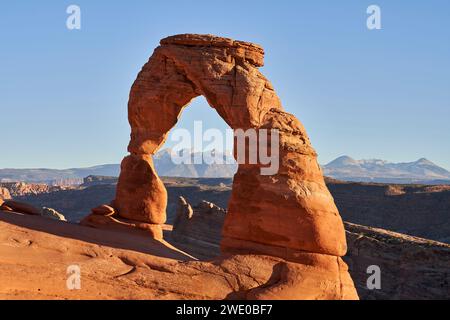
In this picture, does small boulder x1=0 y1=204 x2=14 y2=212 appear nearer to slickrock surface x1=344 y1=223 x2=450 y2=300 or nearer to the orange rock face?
the orange rock face

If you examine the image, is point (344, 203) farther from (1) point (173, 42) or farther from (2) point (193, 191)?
(1) point (173, 42)

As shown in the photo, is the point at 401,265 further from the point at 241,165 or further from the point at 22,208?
the point at 22,208

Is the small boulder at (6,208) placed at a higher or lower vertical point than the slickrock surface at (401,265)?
higher

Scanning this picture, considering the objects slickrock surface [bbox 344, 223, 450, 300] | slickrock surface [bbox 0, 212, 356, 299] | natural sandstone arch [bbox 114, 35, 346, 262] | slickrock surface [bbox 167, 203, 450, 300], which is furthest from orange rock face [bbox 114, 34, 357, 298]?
slickrock surface [bbox 344, 223, 450, 300]

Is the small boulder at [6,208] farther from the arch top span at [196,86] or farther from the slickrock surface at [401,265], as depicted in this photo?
the slickrock surface at [401,265]

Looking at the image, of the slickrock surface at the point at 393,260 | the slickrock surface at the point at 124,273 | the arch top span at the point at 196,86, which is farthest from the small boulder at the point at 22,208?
the slickrock surface at the point at 393,260

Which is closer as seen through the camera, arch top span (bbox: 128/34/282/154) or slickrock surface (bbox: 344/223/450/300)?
arch top span (bbox: 128/34/282/154)
